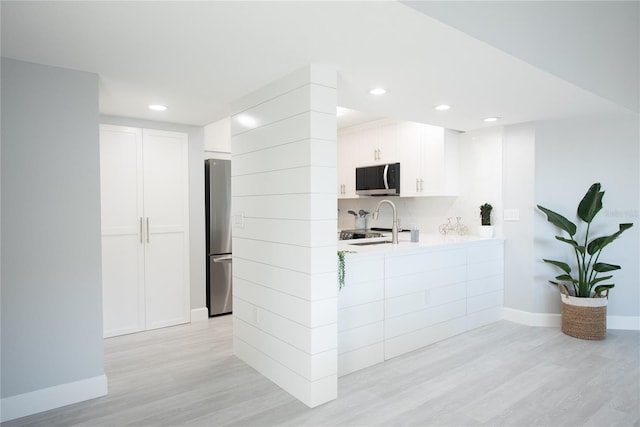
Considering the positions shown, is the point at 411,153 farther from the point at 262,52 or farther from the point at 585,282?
the point at 262,52

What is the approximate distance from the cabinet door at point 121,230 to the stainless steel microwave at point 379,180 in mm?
2834

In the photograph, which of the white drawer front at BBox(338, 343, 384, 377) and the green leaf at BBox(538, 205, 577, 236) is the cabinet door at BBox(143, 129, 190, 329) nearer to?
the white drawer front at BBox(338, 343, 384, 377)

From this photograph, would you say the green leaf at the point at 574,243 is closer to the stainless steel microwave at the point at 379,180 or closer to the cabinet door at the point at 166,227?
the stainless steel microwave at the point at 379,180

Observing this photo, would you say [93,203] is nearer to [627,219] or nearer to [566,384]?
[566,384]

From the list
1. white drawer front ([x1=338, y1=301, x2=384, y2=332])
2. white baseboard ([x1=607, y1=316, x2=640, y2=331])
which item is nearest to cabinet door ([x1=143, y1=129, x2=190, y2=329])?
white drawer front ([x1=338, y1=301, x2=384, y2=332])

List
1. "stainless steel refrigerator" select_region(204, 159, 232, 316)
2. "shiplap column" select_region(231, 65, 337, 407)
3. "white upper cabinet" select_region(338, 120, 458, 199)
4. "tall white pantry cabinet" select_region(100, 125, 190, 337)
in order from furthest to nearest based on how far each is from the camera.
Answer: "white upper cabinet" select_region(338, 120, 458, 199) < "stainless steel refrigerator" select_region(204, 159, 232, 316) < "tall white pantry cabinet" select_region(100, 125, 190, 337) < "shiplap column" select_region(231, 65, 337, 407)

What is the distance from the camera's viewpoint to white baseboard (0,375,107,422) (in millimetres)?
2314

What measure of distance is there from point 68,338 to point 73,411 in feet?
1.44

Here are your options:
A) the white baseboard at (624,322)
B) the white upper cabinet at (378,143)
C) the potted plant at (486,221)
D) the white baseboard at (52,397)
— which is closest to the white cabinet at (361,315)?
the white baseboard at (52,397)

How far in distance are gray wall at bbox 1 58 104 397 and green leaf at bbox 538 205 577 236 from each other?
12.9 ft

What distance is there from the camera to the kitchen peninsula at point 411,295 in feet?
9.72

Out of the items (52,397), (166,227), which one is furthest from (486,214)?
(52,397)

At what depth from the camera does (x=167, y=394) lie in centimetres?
261

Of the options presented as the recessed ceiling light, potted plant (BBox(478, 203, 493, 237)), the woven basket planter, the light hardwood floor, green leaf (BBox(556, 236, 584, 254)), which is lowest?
the light hardwood floor
